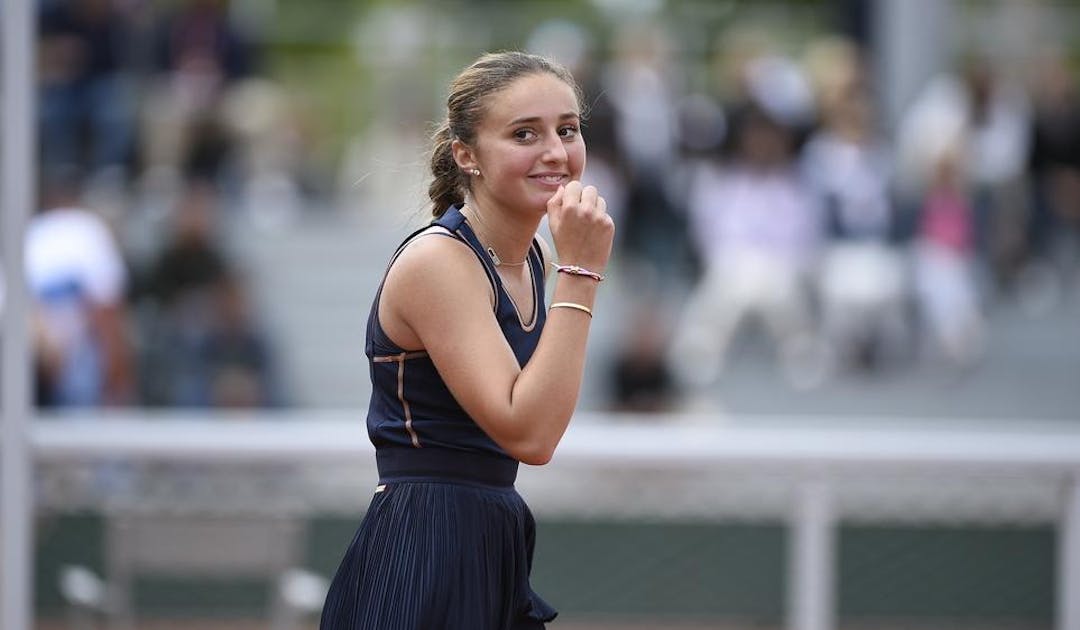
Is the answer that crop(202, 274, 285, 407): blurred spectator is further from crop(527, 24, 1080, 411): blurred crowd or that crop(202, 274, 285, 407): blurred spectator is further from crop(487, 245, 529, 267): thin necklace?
crop(487, 245, 529, 267): thin necklace

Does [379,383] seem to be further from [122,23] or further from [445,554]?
[122,23]

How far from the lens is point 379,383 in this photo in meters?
2.81

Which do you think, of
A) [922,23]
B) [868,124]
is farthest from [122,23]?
[922,23]

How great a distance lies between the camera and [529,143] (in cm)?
270

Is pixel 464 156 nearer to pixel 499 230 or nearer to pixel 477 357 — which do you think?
pixel 499 230

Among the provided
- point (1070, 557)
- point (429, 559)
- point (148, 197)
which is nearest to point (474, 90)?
point (429, 559)

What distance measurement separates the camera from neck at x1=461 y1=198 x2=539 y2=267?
9.11 ft

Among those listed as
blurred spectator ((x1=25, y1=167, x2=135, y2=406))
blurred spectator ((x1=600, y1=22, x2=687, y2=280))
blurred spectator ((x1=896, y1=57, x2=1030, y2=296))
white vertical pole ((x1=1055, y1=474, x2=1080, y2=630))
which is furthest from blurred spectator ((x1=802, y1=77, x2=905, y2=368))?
white vertical pole ((x1=1055, y1=474, x2=1080, y2=630))

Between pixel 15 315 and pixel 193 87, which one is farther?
pixel 193 87

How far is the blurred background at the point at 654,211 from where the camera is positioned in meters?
7.98

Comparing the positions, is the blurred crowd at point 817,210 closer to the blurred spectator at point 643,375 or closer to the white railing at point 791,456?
the blurred spectator at point 643,375

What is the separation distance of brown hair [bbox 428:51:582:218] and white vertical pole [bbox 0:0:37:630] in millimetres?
1531

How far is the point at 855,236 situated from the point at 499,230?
6401 mm

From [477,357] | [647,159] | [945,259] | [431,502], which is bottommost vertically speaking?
[431,502]
